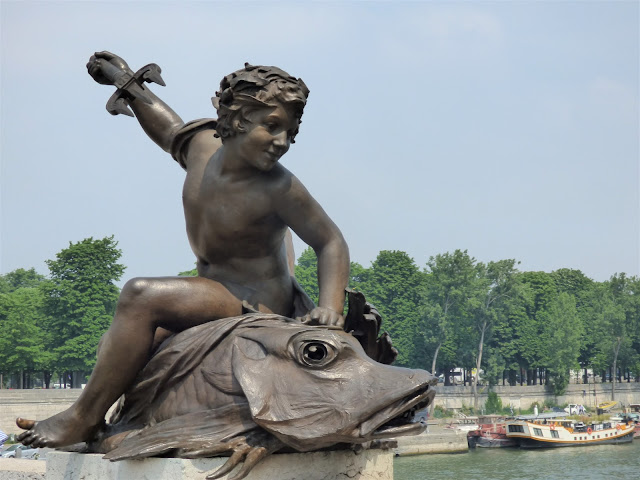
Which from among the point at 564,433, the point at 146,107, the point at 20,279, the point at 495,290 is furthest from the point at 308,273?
the point at 146,107

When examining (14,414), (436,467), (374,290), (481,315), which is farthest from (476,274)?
(14,414)

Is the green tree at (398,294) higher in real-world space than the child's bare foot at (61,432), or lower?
higher

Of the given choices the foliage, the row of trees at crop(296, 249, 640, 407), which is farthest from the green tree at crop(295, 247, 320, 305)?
the foliage

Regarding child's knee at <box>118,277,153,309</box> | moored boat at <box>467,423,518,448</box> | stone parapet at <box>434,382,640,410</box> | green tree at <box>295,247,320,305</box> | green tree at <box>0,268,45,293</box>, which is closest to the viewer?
child's knee at <box>118,277,153,309</box>

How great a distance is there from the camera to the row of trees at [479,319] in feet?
156

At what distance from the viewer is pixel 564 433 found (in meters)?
36.8

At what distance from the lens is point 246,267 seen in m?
4.75

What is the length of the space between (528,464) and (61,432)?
2760 cm

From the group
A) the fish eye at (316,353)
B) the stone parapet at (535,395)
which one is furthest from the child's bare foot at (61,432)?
the stone parapet at (535,395)

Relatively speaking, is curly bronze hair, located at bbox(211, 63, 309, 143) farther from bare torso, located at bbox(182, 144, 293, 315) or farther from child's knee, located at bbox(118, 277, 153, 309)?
child's knee, located at bbox(118, 277, 153, 309)

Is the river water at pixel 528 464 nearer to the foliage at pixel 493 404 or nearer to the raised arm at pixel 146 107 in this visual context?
the foliage at pixel 493 404

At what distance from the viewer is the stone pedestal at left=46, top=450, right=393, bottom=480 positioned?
405cm

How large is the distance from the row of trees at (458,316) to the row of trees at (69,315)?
5 centimetres

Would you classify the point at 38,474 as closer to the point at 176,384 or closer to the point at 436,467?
the point at 176,384
